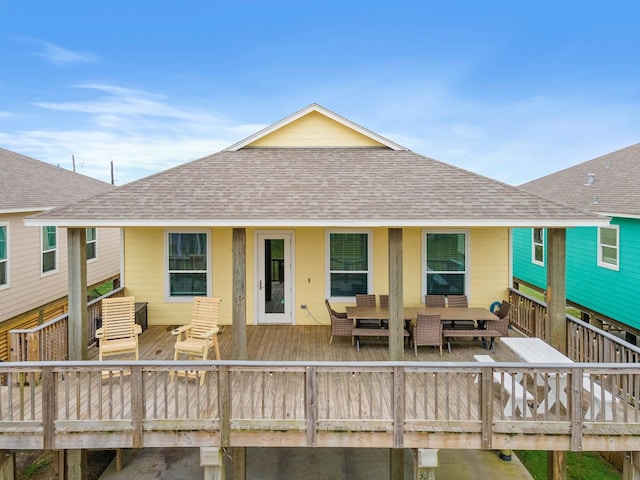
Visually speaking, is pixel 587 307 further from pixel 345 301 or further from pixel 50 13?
pixel 50 13

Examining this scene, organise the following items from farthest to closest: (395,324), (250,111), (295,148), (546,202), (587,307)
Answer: (250,111)
(587,307)
(295,148)
(546,202)
(395,324)

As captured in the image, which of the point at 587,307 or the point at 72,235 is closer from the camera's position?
the point at 72,235

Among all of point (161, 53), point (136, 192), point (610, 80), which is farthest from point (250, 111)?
point (136, 192)

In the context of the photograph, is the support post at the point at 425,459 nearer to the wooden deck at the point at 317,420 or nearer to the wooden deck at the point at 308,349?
the wooden deck at the point at 317,420

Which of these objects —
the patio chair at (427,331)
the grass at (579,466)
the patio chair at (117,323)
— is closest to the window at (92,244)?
the patio chair at (117,323)

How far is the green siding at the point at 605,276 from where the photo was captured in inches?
426

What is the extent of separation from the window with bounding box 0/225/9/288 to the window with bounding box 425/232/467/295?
11.4 meters

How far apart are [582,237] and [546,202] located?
7899mm

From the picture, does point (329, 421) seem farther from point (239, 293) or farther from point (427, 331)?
point (427, 331)

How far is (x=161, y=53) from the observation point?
26.7m

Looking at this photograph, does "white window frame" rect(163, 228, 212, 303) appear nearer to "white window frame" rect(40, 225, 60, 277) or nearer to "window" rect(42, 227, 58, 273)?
"white window frame" rect(40, 225, 60, 277)

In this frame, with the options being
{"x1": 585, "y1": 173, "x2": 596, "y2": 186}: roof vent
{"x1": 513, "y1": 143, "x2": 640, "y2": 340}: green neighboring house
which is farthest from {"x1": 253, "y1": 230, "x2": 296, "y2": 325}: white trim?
{"x1": 585, "y1": 173, "x2": 596, "y2": 186}: roof vent

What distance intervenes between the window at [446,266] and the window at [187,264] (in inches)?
236

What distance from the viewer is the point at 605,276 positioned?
1206 centimetres
